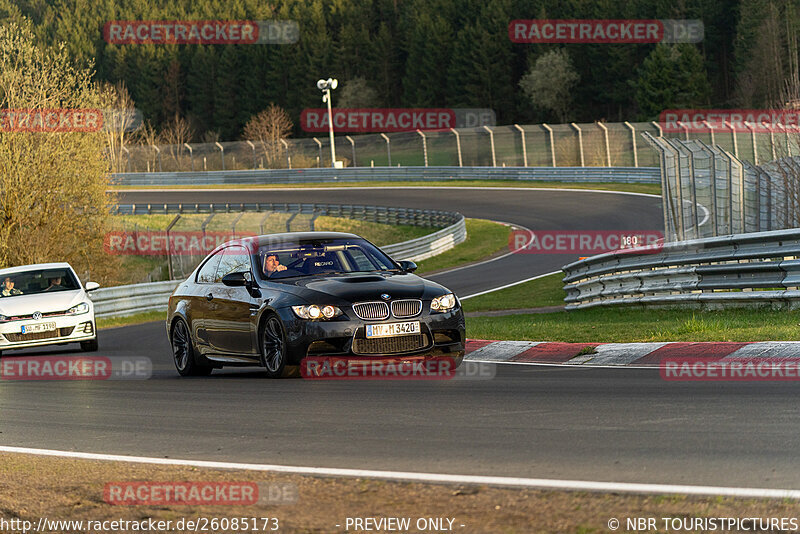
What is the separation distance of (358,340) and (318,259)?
1.67 m

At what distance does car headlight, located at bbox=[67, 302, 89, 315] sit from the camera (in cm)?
1798

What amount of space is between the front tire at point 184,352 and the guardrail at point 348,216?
14.6 metres

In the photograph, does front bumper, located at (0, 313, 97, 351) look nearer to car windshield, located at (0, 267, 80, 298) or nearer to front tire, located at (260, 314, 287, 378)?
car windshield, located at (0, 267, 80, 298)

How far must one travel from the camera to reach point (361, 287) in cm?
1034

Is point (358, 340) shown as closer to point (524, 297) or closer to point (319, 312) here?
point (319, 312)

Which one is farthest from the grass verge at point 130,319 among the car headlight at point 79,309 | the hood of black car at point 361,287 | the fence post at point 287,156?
the fence post at point 287,156

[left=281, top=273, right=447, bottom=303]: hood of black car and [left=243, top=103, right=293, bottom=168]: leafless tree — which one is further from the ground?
[left=243, top=103, right=293, bottom=168]: leafless tree

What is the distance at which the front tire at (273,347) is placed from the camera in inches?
412

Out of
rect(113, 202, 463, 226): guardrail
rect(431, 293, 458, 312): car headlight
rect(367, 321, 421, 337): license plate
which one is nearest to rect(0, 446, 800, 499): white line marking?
rect(367, 321, 421, 337): license plate

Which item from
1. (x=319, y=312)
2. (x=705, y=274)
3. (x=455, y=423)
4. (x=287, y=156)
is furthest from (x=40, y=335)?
(x=287, y=156)

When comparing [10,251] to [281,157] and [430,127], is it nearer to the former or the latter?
[281,157]

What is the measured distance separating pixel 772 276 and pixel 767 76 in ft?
231

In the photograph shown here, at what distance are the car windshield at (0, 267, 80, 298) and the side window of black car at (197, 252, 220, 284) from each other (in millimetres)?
7045

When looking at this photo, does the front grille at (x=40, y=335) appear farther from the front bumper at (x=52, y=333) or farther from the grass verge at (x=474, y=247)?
the grass verge at (x=474, y=247)
